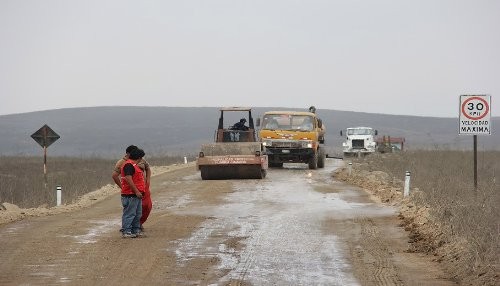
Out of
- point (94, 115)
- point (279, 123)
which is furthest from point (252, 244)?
point (94, 115)

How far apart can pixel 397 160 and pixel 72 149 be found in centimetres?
10126

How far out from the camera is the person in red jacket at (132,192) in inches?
604

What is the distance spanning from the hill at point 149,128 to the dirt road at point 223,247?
11490cm

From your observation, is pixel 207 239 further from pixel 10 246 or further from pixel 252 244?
pixel 10 246

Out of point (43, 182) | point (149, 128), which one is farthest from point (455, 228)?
point (149, 128)

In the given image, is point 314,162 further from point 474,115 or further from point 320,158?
point 474,115

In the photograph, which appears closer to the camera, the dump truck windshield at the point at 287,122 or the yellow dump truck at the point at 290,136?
the yellow dump truck at the point at 290,136

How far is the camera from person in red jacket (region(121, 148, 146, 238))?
50.4 feet

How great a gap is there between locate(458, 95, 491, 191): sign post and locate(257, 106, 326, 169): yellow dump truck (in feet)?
44.5

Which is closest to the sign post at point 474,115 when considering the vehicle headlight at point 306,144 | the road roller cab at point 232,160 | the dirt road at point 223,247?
the dirt road at point 223,247

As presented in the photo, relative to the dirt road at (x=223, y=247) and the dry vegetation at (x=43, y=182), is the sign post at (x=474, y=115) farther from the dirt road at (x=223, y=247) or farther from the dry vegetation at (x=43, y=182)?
the dry vegetation at (x=43, y=182)

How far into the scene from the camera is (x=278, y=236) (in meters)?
15.8


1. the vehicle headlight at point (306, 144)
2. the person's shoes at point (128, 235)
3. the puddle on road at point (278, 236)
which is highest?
the vehicle headlight at point (306, 144)

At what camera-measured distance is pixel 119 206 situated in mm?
22219
